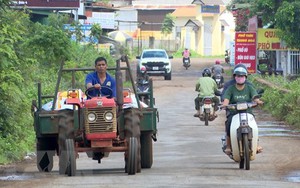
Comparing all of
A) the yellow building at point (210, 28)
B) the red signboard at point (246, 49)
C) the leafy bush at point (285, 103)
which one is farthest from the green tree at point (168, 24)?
the leafy bush at point (285, 103)

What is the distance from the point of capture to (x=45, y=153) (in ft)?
53.2

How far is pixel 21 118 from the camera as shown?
865 inches

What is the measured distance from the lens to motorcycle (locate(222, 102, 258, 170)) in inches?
613

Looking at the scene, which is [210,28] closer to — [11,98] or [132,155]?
[11,98]

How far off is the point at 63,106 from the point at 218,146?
6.34 m

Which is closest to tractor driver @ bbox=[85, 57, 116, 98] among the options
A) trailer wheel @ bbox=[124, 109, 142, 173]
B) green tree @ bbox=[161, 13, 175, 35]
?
trailer wheel @ bbox=[124, 109, 142, 173]

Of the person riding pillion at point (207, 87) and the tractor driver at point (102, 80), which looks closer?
the tractor driver at point (102, 80)

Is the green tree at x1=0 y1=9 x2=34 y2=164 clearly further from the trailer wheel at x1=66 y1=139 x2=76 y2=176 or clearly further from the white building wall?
the white building wall

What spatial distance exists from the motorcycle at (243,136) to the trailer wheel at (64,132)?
2.79 metres

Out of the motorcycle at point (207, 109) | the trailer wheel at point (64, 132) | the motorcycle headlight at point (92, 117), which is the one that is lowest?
the motorcycle at point (207, 109)

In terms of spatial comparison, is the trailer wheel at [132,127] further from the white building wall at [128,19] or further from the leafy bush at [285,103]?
the white building wall at [128,19]

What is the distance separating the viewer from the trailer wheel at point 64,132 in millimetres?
14633

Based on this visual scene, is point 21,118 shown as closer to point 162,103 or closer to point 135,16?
point 162,103

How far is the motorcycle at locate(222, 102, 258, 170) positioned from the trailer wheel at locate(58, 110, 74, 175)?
279 cm
